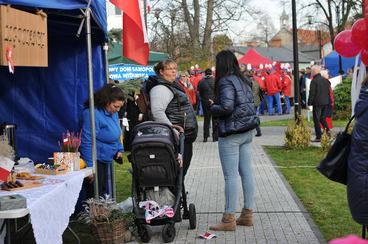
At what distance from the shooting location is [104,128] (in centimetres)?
610

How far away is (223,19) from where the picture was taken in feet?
120

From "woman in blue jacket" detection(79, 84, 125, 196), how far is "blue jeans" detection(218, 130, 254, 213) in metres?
1.19

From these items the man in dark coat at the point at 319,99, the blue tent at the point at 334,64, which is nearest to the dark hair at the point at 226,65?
the man in dark coat at the point at 319,99

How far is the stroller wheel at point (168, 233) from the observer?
584 centimetres

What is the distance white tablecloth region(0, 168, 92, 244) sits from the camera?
4.06 metres

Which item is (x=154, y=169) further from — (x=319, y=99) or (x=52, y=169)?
(x=319, y=99)

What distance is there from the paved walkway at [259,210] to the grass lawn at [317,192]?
0.13m

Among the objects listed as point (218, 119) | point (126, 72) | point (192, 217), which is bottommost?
point (192, 217)

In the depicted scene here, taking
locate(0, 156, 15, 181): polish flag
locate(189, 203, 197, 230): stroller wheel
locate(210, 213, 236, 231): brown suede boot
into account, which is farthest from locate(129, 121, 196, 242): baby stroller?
locate(0, 156, 15, 181): polish flag

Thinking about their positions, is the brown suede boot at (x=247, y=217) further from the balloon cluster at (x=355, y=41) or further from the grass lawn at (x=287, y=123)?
the grass lawn at (x=287, y=123)

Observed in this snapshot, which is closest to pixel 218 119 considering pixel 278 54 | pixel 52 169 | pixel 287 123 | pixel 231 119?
pixel 231 119

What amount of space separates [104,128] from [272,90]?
63.4 ft

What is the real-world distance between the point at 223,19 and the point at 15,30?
3294 cm

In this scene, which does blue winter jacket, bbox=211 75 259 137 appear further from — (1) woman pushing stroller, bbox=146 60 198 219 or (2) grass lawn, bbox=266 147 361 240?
(2) grass lawn, bbox=266 147 361 240
